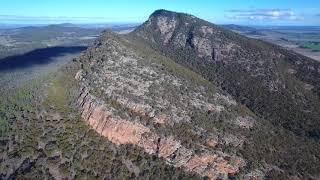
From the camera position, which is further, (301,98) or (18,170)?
(301,98)

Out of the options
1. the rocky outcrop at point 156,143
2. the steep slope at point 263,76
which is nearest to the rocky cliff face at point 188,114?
the rocky outcrop at point 156,143

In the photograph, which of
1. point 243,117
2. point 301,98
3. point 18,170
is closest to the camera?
point 18,170

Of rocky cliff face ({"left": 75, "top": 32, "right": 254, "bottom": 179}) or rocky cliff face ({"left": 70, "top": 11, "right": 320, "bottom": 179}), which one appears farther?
rocky cliff face ({"left": 75, "top": 32, "right": 254, "bottom": 179})

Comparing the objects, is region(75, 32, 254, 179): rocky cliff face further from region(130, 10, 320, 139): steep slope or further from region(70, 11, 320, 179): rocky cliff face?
region(130, 10, 320, 139): steep slope

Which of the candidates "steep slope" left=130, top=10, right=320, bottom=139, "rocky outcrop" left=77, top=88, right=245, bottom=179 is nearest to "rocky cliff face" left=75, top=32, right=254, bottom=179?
"rocky outcrop" left=77, top=88, right=245, bottom=179

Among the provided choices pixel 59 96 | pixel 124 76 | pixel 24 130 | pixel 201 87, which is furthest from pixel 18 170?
pixel 201 87

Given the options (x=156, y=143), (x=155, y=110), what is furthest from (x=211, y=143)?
(x=155, y=110)

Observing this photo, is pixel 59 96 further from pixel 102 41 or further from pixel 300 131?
pixel 300 131

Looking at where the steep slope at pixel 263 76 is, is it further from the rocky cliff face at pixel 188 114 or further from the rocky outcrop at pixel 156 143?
the rocky outcrop at pixel 156 143
